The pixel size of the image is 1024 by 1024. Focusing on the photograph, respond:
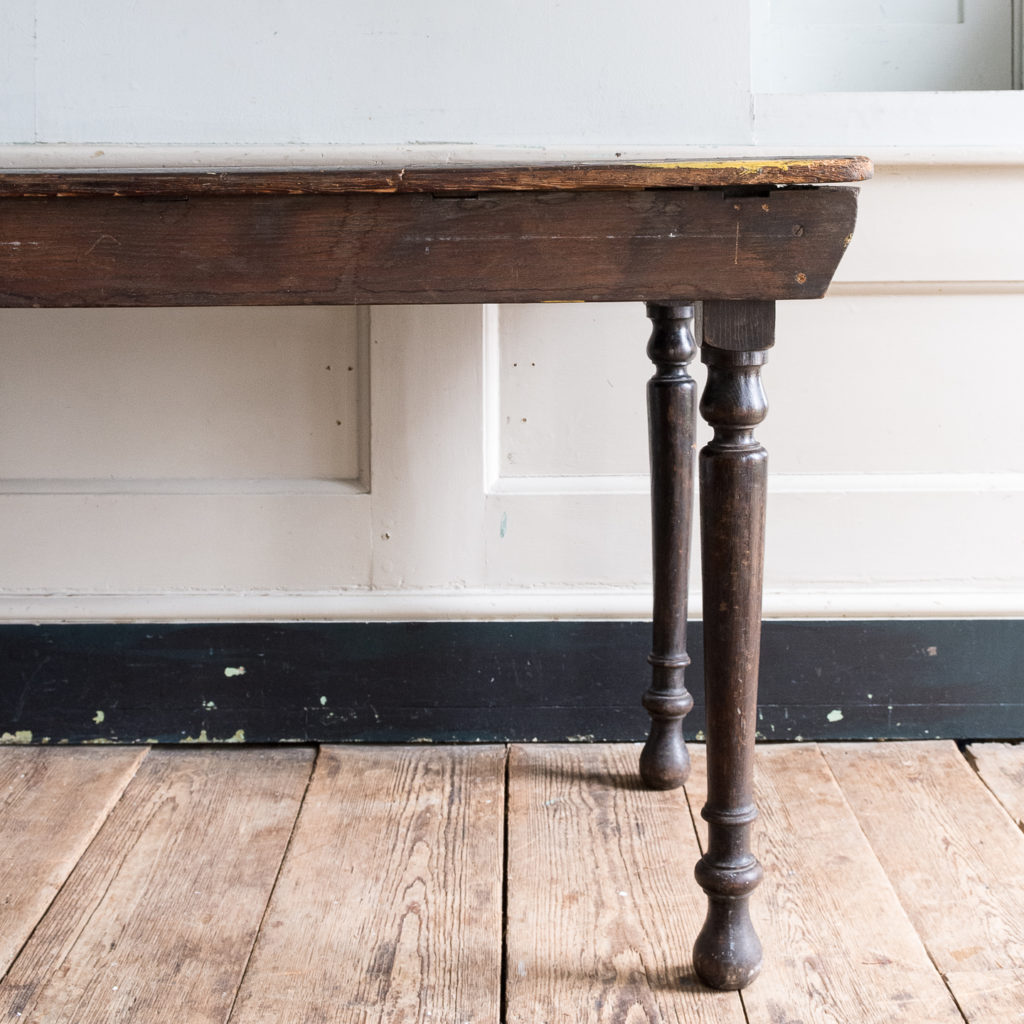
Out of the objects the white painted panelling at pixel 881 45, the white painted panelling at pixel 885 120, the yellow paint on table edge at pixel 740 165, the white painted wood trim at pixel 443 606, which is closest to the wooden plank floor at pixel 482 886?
the white painted wood trim at pixel 443 606

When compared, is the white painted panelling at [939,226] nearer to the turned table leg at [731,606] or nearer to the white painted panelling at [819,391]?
the white painted panelling at [819,391]

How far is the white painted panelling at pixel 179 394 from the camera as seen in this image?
1.42 meters

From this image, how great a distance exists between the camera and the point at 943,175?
54.3 inches

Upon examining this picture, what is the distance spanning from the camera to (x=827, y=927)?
1012 mm

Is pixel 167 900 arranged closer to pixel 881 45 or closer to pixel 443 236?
pixel 443 236

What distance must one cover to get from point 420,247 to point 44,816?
0.83m

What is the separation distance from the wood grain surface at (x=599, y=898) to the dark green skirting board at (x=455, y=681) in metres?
0.11

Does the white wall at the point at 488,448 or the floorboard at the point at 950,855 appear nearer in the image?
the floorboard at the point at 950,855

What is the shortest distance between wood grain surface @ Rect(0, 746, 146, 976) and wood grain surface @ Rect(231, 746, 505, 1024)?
228mm

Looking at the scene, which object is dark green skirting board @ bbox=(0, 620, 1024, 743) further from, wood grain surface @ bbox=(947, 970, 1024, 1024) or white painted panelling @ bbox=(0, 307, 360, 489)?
wood grain surface @ bbox=(947, 970, 1024, 1024)

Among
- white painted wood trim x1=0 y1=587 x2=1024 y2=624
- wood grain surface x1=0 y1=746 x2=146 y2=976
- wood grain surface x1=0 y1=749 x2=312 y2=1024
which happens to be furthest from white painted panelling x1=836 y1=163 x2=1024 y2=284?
wood grain surface x1=0 y1=746 x2=146 y2=976

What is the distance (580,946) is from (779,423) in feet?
2.44

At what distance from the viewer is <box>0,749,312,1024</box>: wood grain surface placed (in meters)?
0.91

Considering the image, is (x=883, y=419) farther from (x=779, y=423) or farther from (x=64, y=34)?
(x=64, y=34)
